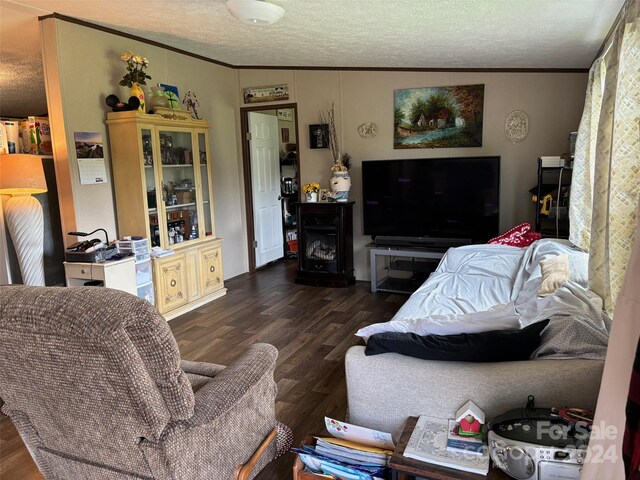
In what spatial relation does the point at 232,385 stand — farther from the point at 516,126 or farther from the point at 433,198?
the point at 516,126

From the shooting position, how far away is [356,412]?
1800 millimetres

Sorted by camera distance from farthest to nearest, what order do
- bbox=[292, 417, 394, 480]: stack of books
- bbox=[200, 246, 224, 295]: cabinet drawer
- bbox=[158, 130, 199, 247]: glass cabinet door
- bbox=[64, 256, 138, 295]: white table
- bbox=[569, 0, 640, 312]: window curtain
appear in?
bbox=[200, 246, 224, 295]: cabinet drawer, bbox=[158, 130, 199, 247]: glass cabinet door, bbox=[64, 256, 138, 295]: white table, bbox=[569, 0, 640, 312]: window curtain, bbox=[292, 417, 394, 480]: stack of books

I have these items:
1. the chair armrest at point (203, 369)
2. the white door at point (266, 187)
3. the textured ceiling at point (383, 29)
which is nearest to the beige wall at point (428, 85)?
the textured ceiling at point (383, 29)

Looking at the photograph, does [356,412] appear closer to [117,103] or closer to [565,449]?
[565,449]

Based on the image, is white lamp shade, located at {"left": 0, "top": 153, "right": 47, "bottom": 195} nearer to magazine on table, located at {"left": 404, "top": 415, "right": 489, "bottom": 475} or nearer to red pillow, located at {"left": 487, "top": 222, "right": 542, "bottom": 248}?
magazine on table, located at {"left": 404, "top": 415, "right": 489, "bottom": 475}

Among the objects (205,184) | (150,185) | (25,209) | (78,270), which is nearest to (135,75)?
(150,185)

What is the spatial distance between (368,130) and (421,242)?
1.40m

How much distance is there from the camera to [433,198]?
4.83 metres

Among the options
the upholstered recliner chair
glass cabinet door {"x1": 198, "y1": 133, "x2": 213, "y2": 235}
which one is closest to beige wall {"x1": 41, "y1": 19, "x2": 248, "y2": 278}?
glass cabinet door {"x1": 198, "y1": 133, "x2": 213, "y2": 235}

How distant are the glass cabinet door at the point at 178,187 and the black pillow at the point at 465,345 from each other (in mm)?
3081

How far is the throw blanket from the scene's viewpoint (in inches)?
67.6

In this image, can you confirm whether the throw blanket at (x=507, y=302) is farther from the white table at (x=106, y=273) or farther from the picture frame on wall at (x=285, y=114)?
the picture frame on wall at (x=285, y=114)

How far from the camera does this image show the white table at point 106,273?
3.48 metres

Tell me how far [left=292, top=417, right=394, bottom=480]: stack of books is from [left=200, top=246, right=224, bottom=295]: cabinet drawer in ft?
10.8
